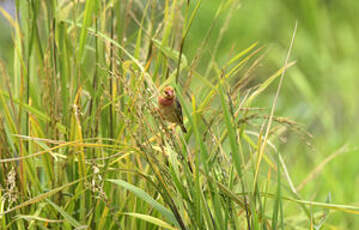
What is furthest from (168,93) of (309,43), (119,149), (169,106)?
(309,43)

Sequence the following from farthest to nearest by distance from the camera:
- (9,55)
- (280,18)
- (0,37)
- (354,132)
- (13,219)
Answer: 1. (280,18)
2. (0,37)
3. (9,55)
4. (354,132)
5. (13,219)

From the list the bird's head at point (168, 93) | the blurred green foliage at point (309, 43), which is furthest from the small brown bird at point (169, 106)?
the blurred green foliage at point (309, 43)

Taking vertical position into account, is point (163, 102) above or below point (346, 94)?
above

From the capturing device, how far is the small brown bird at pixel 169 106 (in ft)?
3.84

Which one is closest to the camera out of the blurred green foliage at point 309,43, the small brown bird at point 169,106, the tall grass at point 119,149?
the tall grass at point 119,149

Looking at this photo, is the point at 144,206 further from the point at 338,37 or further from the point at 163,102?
the point at 338,37

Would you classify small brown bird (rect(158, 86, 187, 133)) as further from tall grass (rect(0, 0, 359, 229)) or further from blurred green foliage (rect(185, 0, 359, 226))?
blurred green foliage (rect(185, 0, 359, 226))

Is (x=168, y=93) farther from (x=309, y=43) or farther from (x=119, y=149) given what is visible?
(x=309, y=43)

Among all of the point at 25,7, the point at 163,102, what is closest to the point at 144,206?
the point at 163,102

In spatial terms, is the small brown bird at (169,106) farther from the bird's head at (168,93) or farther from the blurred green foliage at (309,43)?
the blurred green foliage at (309,43)

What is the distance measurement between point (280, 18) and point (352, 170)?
114 inches

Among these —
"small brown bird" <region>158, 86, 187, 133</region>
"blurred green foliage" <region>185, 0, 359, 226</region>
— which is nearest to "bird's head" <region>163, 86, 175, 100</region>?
"small brown bird" <region>158, 86, 187, 133</region>

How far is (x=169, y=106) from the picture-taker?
1169mm

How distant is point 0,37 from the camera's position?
15.7ft
